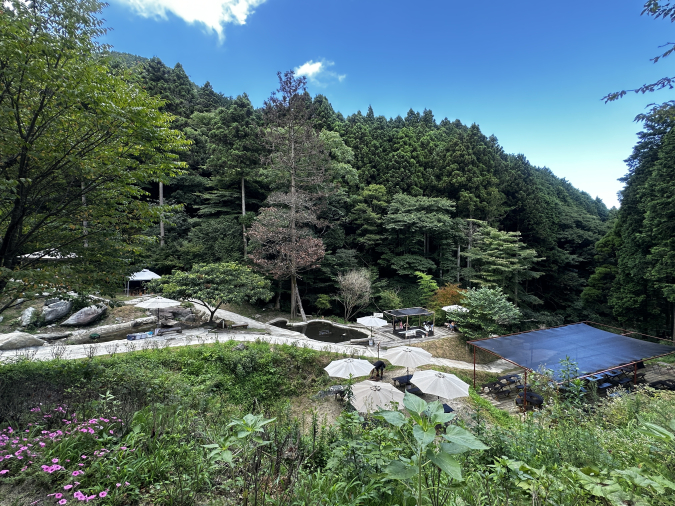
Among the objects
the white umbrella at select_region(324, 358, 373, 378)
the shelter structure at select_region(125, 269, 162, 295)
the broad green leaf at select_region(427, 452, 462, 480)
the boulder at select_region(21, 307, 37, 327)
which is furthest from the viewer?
the shelter structure at select_region(125, 269, 162, 295)

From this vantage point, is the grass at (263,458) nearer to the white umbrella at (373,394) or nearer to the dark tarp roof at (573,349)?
the white umbrella at (373,394)

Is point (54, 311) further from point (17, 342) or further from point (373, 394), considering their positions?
point (373, 394)

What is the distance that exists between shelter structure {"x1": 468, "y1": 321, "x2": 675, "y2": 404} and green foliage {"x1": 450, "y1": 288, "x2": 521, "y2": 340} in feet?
6.50

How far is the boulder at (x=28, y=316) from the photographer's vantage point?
9.55 m

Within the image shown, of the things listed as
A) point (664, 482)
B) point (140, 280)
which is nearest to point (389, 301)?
point (140, 280)

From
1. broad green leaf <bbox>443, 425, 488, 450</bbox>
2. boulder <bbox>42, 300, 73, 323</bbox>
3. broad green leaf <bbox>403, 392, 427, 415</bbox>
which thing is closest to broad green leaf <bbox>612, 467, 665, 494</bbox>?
broad green leaf <bbox>443, 425, 488, 450</bbox>

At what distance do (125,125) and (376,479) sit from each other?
4793mm

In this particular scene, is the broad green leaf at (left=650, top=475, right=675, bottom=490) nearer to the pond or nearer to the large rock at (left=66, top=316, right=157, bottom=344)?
the pond

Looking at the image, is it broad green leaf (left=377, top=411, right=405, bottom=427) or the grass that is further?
the grass

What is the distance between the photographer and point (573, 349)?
8.64m

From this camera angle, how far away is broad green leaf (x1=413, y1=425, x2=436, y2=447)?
1061 millimetres

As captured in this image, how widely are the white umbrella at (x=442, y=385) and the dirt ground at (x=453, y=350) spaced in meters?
5.23

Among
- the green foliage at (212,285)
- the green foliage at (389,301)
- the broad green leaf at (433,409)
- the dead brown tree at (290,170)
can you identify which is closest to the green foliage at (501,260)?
the green foliage at (389,301)

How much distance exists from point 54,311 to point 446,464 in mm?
14023
